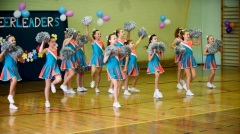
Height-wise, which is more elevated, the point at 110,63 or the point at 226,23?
the point at 226,23

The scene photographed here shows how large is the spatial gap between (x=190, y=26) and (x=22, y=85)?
7010 mm

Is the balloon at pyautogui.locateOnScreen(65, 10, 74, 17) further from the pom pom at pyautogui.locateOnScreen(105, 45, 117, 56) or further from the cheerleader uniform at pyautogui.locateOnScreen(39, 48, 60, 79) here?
the pom pom at pyautogui.locateOnScreen(105, 45, 117, 56)

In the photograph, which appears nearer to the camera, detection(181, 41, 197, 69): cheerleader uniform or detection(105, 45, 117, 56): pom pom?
detection(105, 45, 117, 56): pom pom

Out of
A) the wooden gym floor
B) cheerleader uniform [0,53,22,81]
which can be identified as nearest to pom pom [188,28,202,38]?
the wooden gym floor

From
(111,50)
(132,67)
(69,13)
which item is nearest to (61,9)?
(69,13)

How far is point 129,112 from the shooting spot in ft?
24.1

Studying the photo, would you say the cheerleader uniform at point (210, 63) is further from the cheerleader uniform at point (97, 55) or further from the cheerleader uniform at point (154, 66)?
the cheerleader uniform at point (97, 55)

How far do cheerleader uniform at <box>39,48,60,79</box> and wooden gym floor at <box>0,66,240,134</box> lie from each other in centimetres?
54

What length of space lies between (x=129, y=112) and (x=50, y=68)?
172 cm

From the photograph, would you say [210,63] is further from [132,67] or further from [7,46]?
[7,46]

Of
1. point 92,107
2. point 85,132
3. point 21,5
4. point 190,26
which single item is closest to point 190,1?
point 190,26

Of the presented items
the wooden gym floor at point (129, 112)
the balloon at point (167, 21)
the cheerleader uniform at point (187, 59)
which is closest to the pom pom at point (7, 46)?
the wooden gym floor at point (129, 112)

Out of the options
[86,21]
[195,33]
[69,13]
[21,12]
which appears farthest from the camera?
[69,13]

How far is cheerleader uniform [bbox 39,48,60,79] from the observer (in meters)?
8.04
